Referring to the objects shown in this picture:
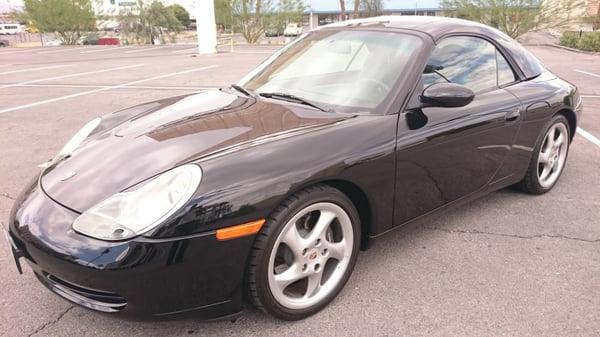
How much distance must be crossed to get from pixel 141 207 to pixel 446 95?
66.2 inches

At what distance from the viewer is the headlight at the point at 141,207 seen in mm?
1931

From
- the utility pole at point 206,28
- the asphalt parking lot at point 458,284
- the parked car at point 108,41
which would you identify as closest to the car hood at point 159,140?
the asphalt parking lot at point 458,284

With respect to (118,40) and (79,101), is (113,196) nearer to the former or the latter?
(79,101)

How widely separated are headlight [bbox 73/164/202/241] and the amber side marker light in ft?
0.66

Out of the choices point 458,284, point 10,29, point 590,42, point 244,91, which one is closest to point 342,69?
point 244,91

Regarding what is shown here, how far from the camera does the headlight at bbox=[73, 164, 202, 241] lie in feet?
6.33

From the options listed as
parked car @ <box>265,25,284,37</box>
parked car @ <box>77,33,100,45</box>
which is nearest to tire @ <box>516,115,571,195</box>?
parked car @ <box>265,25,284,37</box>

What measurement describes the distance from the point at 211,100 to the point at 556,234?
247cm

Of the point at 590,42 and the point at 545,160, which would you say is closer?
the point at 545,160

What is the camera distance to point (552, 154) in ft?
13.1

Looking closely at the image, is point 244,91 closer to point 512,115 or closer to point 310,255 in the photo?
point 310,255

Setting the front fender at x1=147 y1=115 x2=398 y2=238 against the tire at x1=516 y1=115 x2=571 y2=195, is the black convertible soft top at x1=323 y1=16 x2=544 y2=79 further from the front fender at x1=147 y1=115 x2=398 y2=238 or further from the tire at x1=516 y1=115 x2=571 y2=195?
the front fender at x1=147 y1=115 x2=398 y2=238

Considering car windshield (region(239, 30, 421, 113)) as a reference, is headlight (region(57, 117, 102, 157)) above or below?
below

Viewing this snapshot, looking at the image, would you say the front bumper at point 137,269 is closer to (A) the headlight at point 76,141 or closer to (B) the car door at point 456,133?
(A) the headlight at point 76,141
